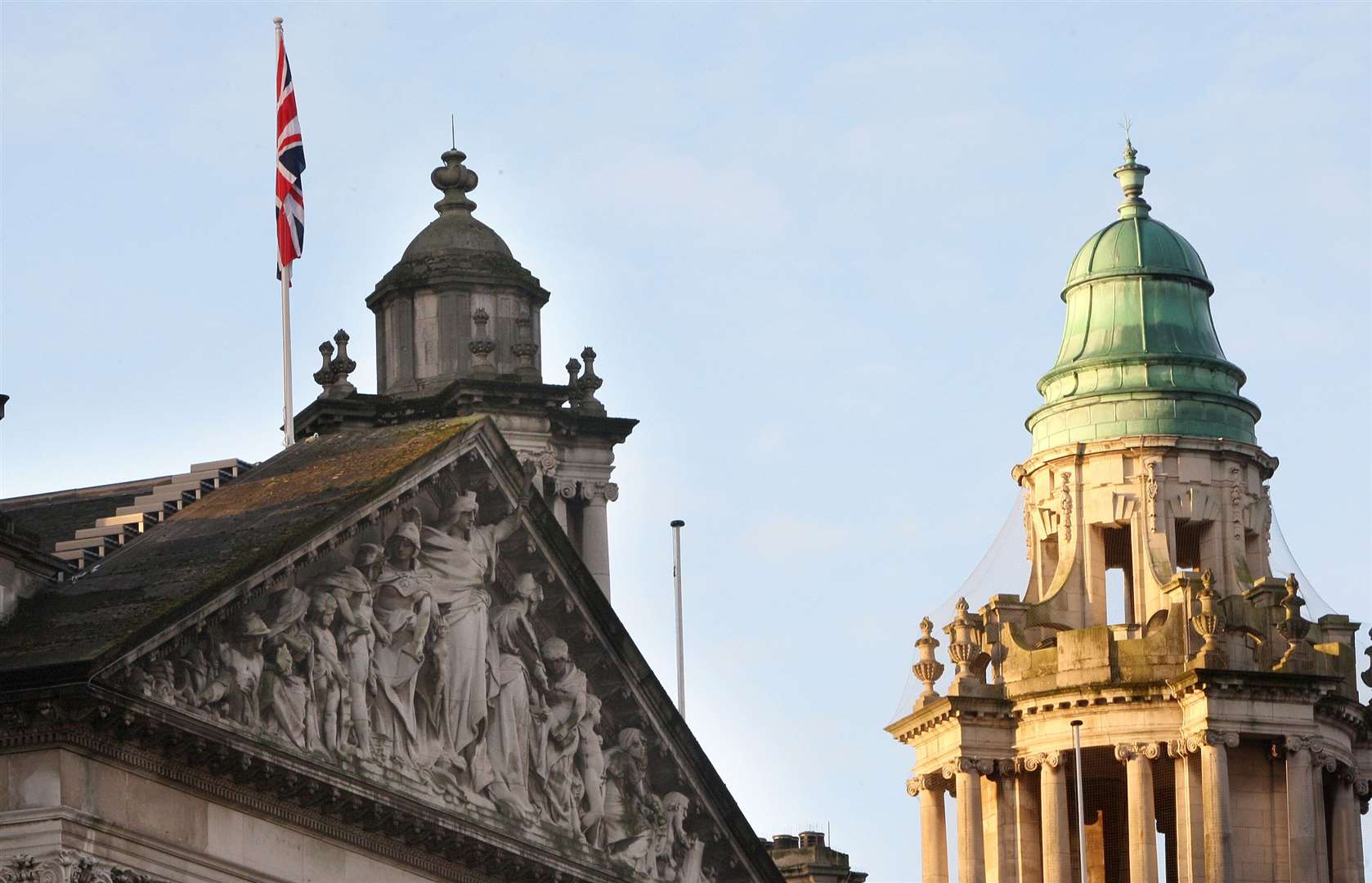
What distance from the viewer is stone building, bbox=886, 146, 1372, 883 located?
96.8 meters

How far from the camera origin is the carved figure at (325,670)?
61.7m

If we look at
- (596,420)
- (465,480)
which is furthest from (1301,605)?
(465,480)

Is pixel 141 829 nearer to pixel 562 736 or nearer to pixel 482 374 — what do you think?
pixel 562 736

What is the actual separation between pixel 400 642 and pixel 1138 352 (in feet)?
134

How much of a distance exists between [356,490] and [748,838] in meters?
12.3

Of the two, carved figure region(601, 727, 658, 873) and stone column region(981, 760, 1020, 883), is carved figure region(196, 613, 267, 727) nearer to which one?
carved figure region(601, 727, 658, 873)

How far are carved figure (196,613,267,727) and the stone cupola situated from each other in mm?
18396

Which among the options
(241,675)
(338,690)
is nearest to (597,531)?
(338,690)

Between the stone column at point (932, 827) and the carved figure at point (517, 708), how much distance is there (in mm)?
33782

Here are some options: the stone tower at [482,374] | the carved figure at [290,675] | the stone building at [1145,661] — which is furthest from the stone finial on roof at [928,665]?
the carved figure at [290,675]

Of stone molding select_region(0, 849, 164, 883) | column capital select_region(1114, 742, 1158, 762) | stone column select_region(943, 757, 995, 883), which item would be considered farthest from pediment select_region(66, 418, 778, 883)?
stone column select_region(943, 757, 995, 883)

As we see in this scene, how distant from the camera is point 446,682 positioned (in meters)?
64.8

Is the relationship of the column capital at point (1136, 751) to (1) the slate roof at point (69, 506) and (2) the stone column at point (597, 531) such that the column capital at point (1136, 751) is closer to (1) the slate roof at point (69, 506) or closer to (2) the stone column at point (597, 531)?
(2) the stone column at point (597, 531)

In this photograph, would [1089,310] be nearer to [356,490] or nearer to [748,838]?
[748,838]
